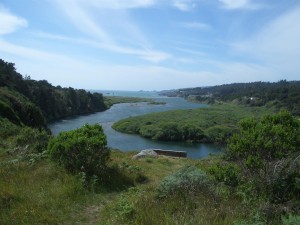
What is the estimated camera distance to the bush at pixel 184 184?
652 centimetres

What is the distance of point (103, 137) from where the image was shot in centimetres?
989

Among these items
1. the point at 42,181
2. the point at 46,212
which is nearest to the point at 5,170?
the point at 42,181

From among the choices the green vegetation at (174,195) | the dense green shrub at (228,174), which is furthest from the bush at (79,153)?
the dense green shrub at (228,174)

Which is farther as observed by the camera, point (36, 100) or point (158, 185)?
point (36, 100)

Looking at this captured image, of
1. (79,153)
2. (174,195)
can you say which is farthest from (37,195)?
(174,195)

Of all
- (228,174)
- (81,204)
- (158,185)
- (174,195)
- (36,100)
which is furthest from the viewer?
(36,100)

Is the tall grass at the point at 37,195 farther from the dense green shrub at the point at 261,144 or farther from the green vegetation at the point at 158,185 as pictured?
the dense green shrub at the point at 261,144

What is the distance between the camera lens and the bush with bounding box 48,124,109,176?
29.4 feet

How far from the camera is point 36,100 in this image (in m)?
87.1

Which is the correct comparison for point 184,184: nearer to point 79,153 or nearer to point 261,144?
point 261,144

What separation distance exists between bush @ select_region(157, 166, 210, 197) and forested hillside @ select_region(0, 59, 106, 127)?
3238 centimetres

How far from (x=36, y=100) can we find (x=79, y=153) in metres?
82.8

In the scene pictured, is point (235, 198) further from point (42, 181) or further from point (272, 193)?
point (42, 181)

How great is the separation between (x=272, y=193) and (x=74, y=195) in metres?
3.96
